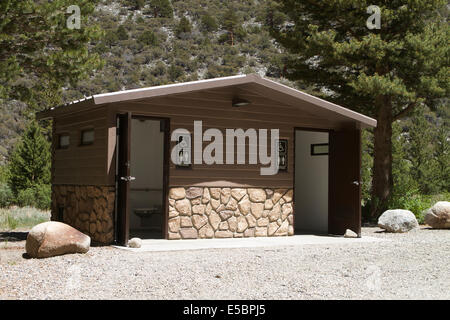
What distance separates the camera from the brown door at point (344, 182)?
12.9 meters

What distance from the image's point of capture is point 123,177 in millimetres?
10531

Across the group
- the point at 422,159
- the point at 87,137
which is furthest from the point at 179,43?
the point at 87,137

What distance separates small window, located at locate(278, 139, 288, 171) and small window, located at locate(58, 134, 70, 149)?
4.61 metres

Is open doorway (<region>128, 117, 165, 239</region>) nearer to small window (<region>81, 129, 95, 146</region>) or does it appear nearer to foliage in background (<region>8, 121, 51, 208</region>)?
small window (<region>81, 129, 95, 146</region>)

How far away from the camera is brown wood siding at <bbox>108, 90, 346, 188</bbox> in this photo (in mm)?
11281

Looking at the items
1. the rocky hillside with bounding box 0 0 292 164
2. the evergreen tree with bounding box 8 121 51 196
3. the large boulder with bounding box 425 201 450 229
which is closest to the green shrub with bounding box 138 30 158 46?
the rocky hillside with bounding box 0 0 292 164

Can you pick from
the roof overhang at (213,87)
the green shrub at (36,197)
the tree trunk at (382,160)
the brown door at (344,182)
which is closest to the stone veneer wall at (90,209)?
the roof overhang at (213,87)

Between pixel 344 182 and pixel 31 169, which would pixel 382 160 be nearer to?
pixel 344 182

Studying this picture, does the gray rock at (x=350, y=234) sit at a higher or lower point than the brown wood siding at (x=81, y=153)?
lower

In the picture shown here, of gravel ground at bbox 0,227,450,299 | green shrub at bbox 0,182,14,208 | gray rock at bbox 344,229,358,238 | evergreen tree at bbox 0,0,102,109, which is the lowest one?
gravel ground at bbox 0,227,450,299

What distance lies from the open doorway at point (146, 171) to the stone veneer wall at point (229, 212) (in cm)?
316

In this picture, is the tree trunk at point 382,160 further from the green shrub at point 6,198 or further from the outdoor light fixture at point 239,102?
the green shrub at point 6,198

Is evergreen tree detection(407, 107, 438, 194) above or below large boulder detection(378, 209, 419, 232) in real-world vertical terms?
above

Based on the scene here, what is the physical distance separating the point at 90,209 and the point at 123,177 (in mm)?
1344
